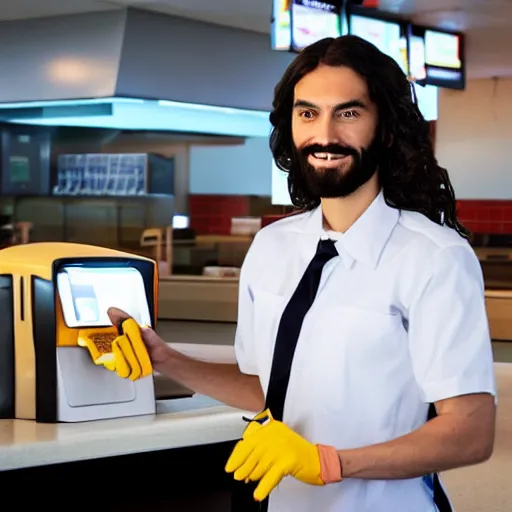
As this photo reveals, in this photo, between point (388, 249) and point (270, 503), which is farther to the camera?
point (270, 503)

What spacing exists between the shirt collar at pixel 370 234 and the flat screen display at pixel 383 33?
216 inches

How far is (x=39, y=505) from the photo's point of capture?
6.57 ft

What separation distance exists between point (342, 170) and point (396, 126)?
0.12 metres

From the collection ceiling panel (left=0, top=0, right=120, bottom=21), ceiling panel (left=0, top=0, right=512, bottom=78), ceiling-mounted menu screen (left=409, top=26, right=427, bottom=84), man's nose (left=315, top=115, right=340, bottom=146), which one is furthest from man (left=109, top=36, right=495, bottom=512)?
ceiling-mounted menu screen (left=409, top=26, right=427, bottom=84)

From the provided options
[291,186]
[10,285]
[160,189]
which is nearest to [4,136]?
[160,189]

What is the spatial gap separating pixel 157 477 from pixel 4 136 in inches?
308

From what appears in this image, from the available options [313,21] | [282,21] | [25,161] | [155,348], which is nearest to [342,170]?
[155,348]

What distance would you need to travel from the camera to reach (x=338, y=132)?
56.4 inches

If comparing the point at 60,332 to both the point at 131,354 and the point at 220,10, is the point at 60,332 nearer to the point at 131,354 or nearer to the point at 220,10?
the point at 131,354

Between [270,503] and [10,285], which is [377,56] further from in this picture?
[10,285]

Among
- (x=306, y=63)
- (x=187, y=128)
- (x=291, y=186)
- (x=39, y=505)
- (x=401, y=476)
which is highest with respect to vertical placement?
(x=187, y=128)

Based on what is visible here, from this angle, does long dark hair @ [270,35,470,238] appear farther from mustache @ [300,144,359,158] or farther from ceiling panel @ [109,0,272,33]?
ceiling panel @ [109,0,272,33]

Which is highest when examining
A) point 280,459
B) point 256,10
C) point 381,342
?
point 256,10

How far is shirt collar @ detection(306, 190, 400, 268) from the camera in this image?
1451mm
